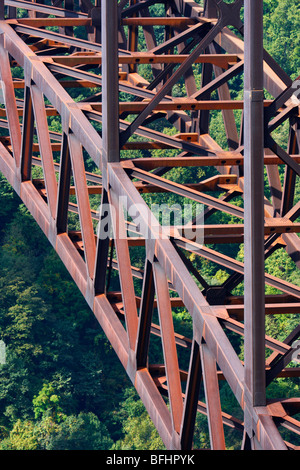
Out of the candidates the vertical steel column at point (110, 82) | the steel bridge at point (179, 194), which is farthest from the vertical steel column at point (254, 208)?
Answer: the vertical steel column at point (110, 82)

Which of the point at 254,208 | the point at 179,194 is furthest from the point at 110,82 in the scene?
the point at 254,208

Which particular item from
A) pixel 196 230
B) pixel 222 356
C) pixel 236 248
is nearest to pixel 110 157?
pixel 196 230

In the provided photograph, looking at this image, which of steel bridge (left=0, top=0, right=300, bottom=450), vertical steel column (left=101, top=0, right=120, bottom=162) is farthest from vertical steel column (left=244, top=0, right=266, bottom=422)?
vertical steel column (left=101, top=0, right=120, bottom=162)

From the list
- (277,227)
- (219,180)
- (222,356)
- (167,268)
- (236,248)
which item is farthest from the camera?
(236,248)

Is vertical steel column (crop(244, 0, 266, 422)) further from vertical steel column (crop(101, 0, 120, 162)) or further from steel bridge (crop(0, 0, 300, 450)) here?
vertical steel column (crop(101, 0, 120, 162))

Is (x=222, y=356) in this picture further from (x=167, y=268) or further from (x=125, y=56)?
(x=125, y=56)

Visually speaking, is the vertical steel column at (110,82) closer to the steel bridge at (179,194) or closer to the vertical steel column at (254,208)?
the steel bridge at (179,194)

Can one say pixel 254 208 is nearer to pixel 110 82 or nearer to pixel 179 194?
pixel 179 194
